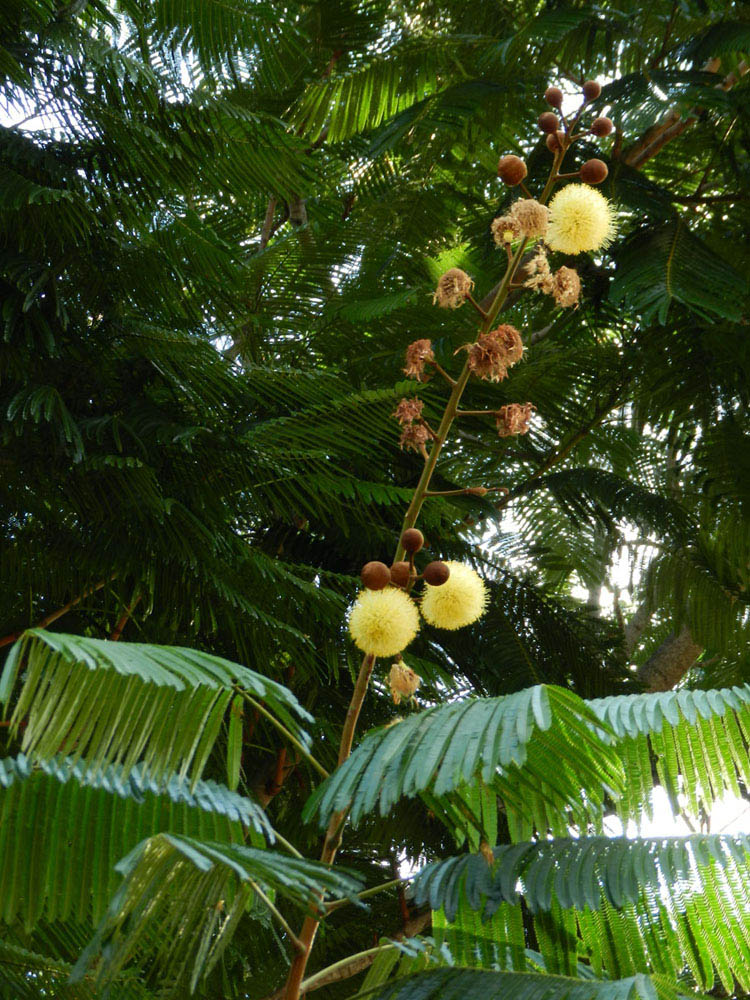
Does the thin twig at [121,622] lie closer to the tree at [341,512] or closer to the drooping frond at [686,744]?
the tree at [341,512]

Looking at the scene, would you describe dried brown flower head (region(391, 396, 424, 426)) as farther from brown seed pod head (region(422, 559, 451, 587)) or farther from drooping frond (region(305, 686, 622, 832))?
drooping frond (region(305, 686, 622, 832))

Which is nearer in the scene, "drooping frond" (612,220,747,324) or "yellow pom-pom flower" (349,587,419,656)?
"yellow pom-pom flower" (349,587,419,656)

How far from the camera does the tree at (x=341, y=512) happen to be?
1.15 meters

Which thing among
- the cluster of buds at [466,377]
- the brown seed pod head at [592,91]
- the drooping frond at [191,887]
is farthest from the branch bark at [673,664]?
the drooping frond at [191,887]

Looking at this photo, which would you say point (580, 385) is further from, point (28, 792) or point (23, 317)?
point (28, 792)

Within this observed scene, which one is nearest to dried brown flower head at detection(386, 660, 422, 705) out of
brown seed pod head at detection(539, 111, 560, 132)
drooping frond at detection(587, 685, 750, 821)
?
drooping frond at detection(587, 685, 750, 821)

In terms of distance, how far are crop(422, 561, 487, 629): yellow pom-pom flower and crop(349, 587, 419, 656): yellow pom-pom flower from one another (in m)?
0.06

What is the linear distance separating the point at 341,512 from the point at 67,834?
4.67 ft

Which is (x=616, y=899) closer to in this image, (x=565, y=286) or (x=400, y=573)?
(x=400, y=573)

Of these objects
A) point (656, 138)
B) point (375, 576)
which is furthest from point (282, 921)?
point (656, 138)

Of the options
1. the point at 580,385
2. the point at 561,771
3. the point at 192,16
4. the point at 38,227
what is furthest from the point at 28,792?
the point at 580,385

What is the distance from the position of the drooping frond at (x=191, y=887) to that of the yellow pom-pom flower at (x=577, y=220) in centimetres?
86

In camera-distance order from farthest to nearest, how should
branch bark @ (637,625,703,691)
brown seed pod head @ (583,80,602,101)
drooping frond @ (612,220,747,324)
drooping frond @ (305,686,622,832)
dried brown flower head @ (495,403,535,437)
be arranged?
branch bark @ (637,625,703,691)
drooping frond @ (612,220,747,324)
brown seed pod head @ (583,80,602,101)
dried brown flower head @ (495,403,535,437)
drooping frond @ (305,686,622,832)

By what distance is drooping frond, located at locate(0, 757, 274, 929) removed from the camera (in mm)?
1239
